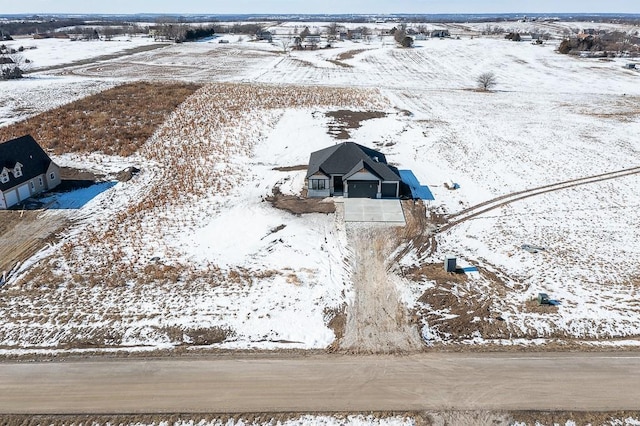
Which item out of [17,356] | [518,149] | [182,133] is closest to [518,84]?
[518,149]

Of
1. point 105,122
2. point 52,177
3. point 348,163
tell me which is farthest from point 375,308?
point 105,122

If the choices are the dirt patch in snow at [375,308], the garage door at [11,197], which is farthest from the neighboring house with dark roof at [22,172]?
the dirt patch in snow at [375,308]

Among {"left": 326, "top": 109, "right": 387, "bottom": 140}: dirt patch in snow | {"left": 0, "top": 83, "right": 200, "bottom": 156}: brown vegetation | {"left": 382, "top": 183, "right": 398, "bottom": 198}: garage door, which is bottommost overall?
{"left": 382, "top": 183, "right": 398, "bottom": 198}: garage door

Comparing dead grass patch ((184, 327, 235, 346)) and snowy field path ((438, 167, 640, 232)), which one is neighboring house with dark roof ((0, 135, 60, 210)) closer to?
dead grass patch ((184, 327, 235, 346))

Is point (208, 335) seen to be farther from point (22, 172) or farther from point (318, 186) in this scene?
point (22, 172)

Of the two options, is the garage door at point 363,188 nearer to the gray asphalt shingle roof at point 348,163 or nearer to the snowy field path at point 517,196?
the gray asphalt shingle roof at point 348,163

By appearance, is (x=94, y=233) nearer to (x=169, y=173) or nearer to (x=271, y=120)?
(x=169, y=173)

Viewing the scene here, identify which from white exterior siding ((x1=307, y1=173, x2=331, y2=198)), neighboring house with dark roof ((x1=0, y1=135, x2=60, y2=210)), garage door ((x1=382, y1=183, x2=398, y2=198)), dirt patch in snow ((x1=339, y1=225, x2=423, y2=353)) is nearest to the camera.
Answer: dirt patch in snow ((x1=339, y1=225, x2=423, y2=353))

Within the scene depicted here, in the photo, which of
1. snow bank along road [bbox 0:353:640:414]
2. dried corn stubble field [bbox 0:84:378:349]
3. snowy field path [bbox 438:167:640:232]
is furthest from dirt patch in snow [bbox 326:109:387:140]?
snow bank along road [bbox 0:353:640:414]
